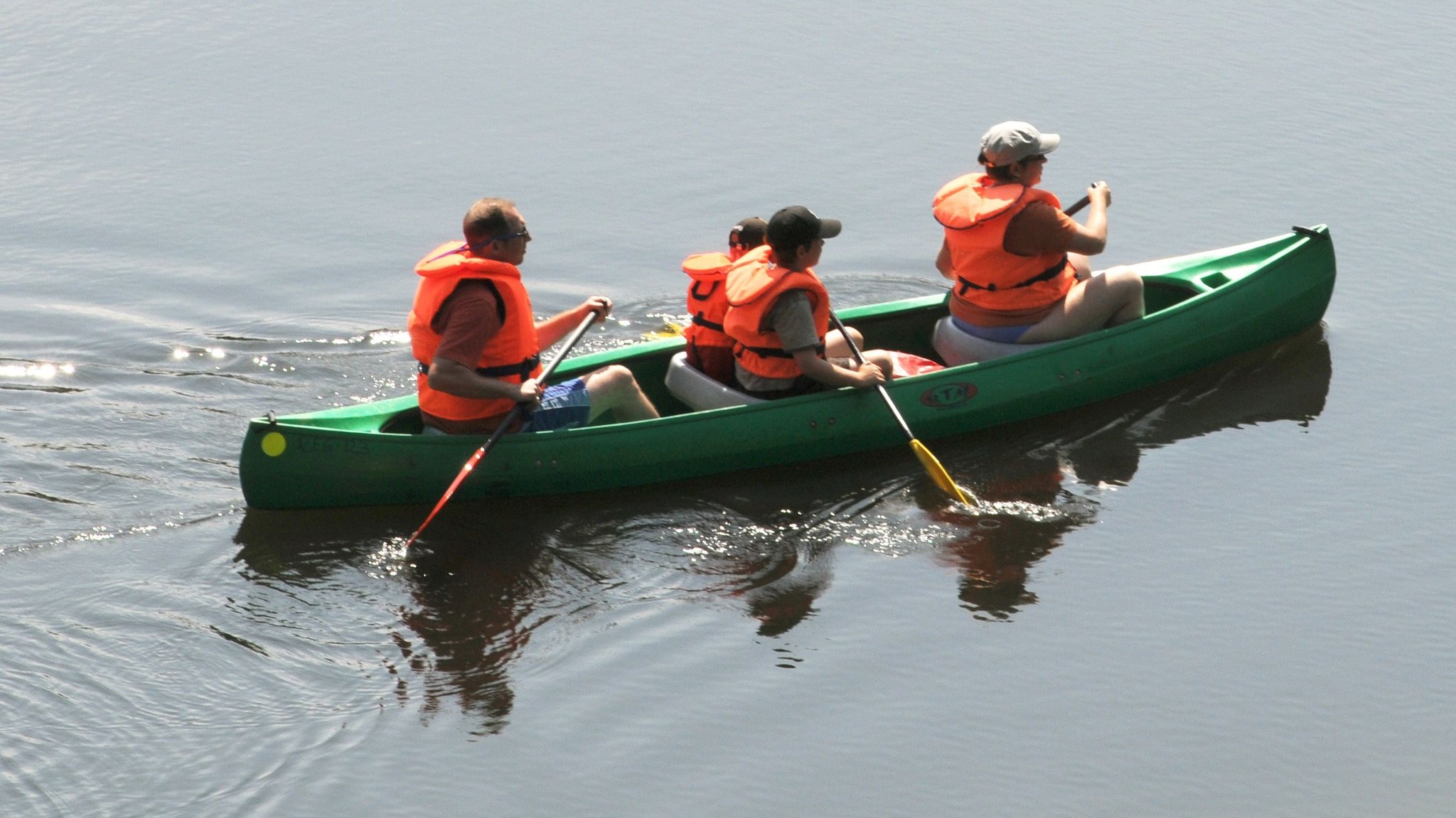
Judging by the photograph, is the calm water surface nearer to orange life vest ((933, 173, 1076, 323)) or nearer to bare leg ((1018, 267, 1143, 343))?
bare leg ((1018, 267, 1143, 343))

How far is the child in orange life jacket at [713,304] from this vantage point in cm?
681

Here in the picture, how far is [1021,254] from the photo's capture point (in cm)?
714

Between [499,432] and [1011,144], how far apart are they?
2.33 meters

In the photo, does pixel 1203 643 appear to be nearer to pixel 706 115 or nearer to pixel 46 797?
pixel 46 797

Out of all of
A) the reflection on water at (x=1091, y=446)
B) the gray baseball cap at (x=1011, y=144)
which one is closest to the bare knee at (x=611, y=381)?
the reflection on water at (x=1091, y=446)

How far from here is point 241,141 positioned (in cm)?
1107

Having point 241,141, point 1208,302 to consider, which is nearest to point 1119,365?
point 1208,302

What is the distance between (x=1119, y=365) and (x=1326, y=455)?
3.09ft

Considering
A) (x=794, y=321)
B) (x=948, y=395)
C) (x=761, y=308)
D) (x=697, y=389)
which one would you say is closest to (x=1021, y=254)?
(x=948, y=395)

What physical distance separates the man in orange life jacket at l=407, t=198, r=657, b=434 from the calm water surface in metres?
0.41

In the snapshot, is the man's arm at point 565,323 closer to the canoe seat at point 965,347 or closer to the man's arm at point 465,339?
the man's arm at point 465,339

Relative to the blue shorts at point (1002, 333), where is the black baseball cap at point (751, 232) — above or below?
above

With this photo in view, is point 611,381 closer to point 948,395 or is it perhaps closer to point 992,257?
point 948,395

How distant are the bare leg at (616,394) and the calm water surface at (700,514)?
33 centimetres
